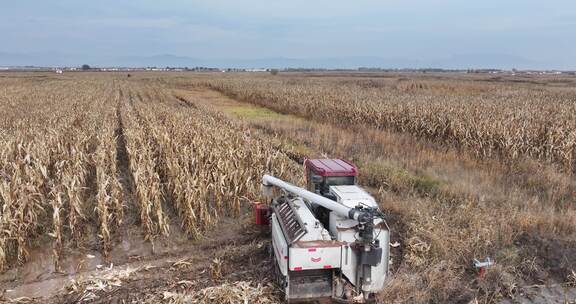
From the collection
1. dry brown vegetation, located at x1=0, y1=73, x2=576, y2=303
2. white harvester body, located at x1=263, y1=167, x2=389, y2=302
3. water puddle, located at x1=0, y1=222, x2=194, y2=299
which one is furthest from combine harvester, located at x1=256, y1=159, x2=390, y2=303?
water puddle, located at x1=0, y1=222, x2=194, y2=299

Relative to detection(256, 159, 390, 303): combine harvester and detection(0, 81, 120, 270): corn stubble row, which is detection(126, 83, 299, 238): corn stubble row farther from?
detection(256, 159, 390, 303): combine harvester

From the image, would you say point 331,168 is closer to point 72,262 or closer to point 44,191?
point 72,262

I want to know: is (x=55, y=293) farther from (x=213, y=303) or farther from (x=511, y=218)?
(x=511, y=218)

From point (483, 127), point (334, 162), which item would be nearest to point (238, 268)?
point (334, 162)

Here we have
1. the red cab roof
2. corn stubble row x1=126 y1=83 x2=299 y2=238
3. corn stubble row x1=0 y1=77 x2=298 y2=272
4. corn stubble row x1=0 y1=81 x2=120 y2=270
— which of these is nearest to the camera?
the red cab roof

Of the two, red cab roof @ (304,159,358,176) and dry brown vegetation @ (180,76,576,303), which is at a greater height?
red cab roof @ (304,159,358,176)

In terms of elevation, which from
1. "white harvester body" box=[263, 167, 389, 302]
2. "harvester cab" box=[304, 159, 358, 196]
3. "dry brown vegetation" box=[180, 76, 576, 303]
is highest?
"harvester cab" box=[304, 159, 358, 196]

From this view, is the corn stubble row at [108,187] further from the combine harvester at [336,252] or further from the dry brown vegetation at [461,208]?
the dry brown vegetation at [461,208]

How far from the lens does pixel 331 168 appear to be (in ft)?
20.0

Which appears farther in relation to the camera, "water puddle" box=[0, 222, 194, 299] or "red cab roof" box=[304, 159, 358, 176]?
"red cab roof" box=[304, 159, 358, 176]

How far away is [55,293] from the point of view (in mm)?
5469

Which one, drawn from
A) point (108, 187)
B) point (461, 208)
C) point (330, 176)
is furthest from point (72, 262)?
point (461, 208)

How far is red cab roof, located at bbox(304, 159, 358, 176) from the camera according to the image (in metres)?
5.93

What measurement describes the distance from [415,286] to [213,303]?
8.78 feet
